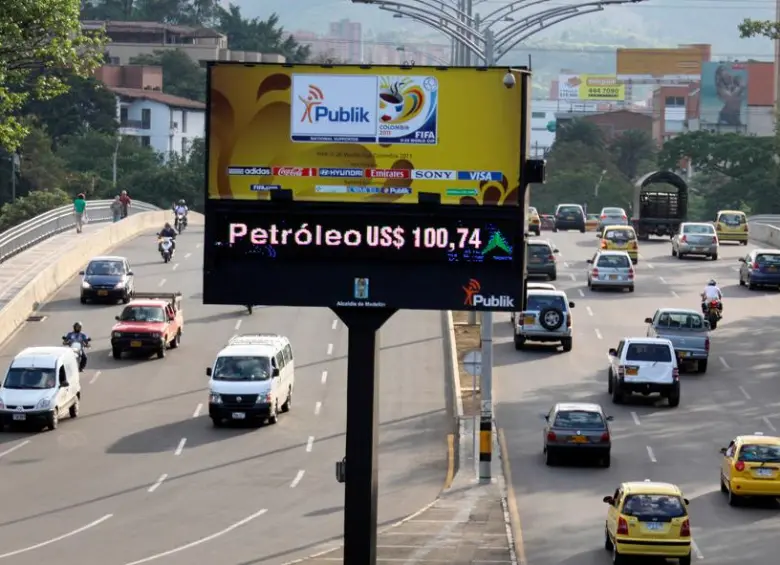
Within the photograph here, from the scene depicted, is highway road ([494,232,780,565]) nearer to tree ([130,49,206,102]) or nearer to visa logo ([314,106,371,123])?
visa logo ([314,106,371,123])

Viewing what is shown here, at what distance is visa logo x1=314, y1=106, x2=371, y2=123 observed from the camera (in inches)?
954

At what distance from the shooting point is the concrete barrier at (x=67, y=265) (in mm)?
58000

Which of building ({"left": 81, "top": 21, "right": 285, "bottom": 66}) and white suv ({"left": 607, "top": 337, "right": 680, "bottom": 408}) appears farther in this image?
building ({"left": 81, "top": 21, "right": 285, "bottom": 66})

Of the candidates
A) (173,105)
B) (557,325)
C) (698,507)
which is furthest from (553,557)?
(173,105)

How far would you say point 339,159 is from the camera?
2428 centimetres

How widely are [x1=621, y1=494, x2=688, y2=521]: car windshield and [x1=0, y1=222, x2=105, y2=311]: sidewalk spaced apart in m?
31.7

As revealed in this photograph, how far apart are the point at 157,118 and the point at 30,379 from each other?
114162mm

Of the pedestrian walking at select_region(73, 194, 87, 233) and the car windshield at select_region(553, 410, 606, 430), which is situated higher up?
the pedestrian walking at select_region(73, 194, 87, 233)

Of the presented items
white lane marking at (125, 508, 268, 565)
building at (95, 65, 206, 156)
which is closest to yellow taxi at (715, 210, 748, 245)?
white lane marking at (125, 508, 268, 565)

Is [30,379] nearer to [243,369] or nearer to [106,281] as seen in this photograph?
[243,369]

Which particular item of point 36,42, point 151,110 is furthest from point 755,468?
point 151,110

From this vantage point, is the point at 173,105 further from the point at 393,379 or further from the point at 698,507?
the point at 698,507

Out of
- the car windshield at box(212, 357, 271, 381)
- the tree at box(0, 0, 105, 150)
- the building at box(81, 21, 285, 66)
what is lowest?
the car windshield at box(212, 357, 271, 381)

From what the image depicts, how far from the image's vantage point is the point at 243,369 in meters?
45.5
